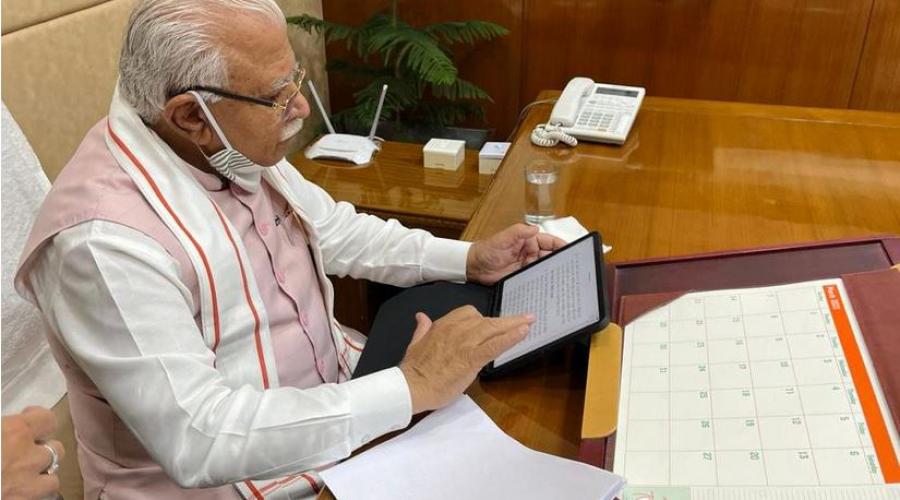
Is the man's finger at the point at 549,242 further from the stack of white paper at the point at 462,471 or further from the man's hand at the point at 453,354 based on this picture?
the stack of white paper at the point at 462,471

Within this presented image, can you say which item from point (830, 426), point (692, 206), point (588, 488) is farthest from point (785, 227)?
point (588, 488)

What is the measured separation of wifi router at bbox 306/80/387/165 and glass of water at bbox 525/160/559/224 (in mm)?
786

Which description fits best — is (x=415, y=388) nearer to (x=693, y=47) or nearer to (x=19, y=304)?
(x=19, y=304)

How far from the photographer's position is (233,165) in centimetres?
107

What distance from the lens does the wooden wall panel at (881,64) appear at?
2262mm

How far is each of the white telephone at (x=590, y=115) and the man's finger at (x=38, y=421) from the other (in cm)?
123

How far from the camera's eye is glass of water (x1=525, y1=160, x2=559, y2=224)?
4.74 feet

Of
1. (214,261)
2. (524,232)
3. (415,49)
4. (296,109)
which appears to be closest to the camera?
(214,261)

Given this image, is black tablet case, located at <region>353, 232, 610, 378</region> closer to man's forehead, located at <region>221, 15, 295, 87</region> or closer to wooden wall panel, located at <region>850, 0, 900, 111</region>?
man's forehead, located at <region>221, 15, 295, 87</region>

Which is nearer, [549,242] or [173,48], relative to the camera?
[173,48]

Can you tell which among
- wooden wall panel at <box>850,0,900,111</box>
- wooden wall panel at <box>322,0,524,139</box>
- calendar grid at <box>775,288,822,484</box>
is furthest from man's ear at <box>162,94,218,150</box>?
wooden wall panel at <box>850,0,900,111</box>

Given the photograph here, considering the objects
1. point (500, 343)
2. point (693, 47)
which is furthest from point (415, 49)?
point (500, 343)

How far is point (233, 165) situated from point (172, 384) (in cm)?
34

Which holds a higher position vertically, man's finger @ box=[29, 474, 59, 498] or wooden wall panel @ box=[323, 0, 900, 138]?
man's finger @ box=[29, 474, 59, 498]
